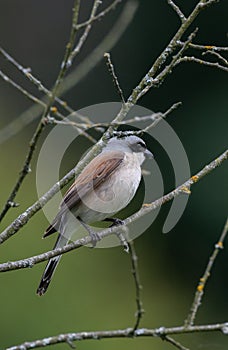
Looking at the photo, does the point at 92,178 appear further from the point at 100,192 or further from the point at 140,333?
the point at 140,333

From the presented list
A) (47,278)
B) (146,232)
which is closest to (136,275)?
(47,278)

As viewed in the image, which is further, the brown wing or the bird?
the brown wing

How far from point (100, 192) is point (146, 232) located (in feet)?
19.0

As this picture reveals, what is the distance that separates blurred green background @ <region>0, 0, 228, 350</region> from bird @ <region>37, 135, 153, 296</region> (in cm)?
358

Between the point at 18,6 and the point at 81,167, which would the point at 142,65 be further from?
the point at 81,167

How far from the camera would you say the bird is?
3842mm

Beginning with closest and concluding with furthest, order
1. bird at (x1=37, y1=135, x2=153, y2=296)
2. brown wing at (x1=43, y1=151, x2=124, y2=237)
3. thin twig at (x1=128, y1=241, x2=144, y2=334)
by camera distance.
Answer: thin twig at (x1=128, y1=241, x2=144, y2=334), bird at (x1=37, y1=135, x2=153, y2=296), brown wing at (x1=43, y1=151, x2=124, y2=237)

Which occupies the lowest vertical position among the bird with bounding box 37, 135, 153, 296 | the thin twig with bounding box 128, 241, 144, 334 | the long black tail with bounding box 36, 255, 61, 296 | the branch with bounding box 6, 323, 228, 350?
the branch with bounding box 6, 323, 228, 350

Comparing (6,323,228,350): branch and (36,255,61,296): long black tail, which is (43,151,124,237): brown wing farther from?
(6,323,228,350): branch

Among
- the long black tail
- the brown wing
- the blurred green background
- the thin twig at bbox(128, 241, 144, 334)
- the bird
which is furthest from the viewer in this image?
the blurred green background

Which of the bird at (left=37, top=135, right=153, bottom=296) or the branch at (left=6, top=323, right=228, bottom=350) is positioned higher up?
the bird at (left=37, top=135, right=153, bottom=296)

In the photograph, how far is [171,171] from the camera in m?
8.92

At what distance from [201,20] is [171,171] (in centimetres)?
232

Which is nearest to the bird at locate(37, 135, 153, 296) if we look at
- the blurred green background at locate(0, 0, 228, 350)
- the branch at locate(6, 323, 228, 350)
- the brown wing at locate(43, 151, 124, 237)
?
the brown wing at locate(43, 151, 124, 237)
